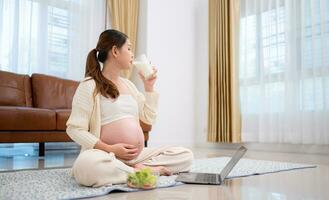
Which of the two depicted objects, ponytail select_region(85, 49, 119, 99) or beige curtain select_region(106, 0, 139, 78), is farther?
beige curtain select_region(106, 0, 139, 78)

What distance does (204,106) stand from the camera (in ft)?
15.2

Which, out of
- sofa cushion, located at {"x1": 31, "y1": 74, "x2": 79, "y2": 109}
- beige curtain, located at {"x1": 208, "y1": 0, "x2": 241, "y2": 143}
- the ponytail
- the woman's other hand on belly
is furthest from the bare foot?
beige curtain, located at {"x1": 208, "y1": 0, "x2": 241, "y2": 143}

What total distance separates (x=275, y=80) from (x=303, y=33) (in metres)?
0.55

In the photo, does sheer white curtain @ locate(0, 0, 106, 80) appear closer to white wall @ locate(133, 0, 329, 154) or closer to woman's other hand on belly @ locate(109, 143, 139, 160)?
white wall @ locate(133, 0, 329, 154)

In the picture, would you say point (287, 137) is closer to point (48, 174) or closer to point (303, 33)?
point (303, 33)

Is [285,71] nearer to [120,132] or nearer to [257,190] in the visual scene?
[257,190]

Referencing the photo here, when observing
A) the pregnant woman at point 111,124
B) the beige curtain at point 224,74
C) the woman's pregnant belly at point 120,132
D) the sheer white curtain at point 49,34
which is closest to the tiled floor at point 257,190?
the pregnant woman at point 111,124

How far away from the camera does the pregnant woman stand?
1366mm

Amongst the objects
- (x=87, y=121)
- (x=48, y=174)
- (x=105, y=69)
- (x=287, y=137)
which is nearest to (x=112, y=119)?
(x=87, y=121)

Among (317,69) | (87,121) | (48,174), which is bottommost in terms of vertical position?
(48,174)

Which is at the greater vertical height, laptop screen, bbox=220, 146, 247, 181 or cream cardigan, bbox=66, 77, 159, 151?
cream cardigan, bbox=66, 77, 159, 151

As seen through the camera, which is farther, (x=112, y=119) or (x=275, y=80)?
(x=275, y=80)

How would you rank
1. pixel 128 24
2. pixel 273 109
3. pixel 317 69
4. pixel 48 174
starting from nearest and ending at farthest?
pixel 48 174, pixel 317 69, pixel 273 109, pixel 128 24

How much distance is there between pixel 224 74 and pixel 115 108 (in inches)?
108
